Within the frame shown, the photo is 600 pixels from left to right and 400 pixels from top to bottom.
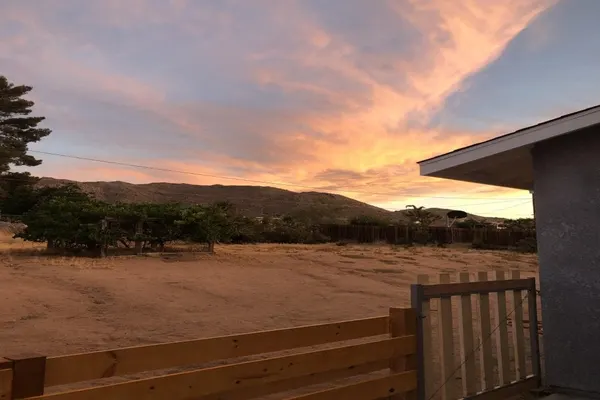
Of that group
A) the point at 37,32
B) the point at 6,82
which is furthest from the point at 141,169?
the point at 37,32

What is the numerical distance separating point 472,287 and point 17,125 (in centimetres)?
5349

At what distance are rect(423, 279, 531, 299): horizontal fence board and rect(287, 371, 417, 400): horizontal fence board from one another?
743 millimetres

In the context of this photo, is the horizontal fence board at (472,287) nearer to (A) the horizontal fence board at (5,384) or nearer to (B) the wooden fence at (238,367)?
(B) the wooden fence at (238,367)

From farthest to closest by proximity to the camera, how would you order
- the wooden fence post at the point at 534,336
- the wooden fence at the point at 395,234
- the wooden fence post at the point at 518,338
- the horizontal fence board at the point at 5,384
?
the wooden fence at the point at 395,234 < the wooden fence post at the point at 534,336 < the wooden fence post at the point at 518,338 < the horizontal fence board at the point at 5,384

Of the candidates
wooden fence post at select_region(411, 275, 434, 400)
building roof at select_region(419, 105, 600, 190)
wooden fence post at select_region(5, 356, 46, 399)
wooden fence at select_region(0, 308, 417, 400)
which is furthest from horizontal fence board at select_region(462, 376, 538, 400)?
wooden fence post at select_region(5, 356, 46, 399)

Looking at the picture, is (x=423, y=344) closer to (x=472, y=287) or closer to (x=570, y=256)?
(x=472, y=287)

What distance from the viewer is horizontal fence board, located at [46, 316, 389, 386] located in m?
2.41

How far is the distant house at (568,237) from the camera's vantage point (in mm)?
4859

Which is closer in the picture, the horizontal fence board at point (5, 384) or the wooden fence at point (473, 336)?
the horizontal fence board at point (5, 384)

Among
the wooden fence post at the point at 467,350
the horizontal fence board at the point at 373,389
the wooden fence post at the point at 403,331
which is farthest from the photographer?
the wooden fence post at the point at 467,350

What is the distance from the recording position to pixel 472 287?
15.4ft

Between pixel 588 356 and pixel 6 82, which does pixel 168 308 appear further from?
pixel 6 82

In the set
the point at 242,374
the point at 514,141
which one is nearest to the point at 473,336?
the point at 514,141

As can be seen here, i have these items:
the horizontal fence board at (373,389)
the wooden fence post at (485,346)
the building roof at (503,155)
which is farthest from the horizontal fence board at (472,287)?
the building roof at (503,155)
